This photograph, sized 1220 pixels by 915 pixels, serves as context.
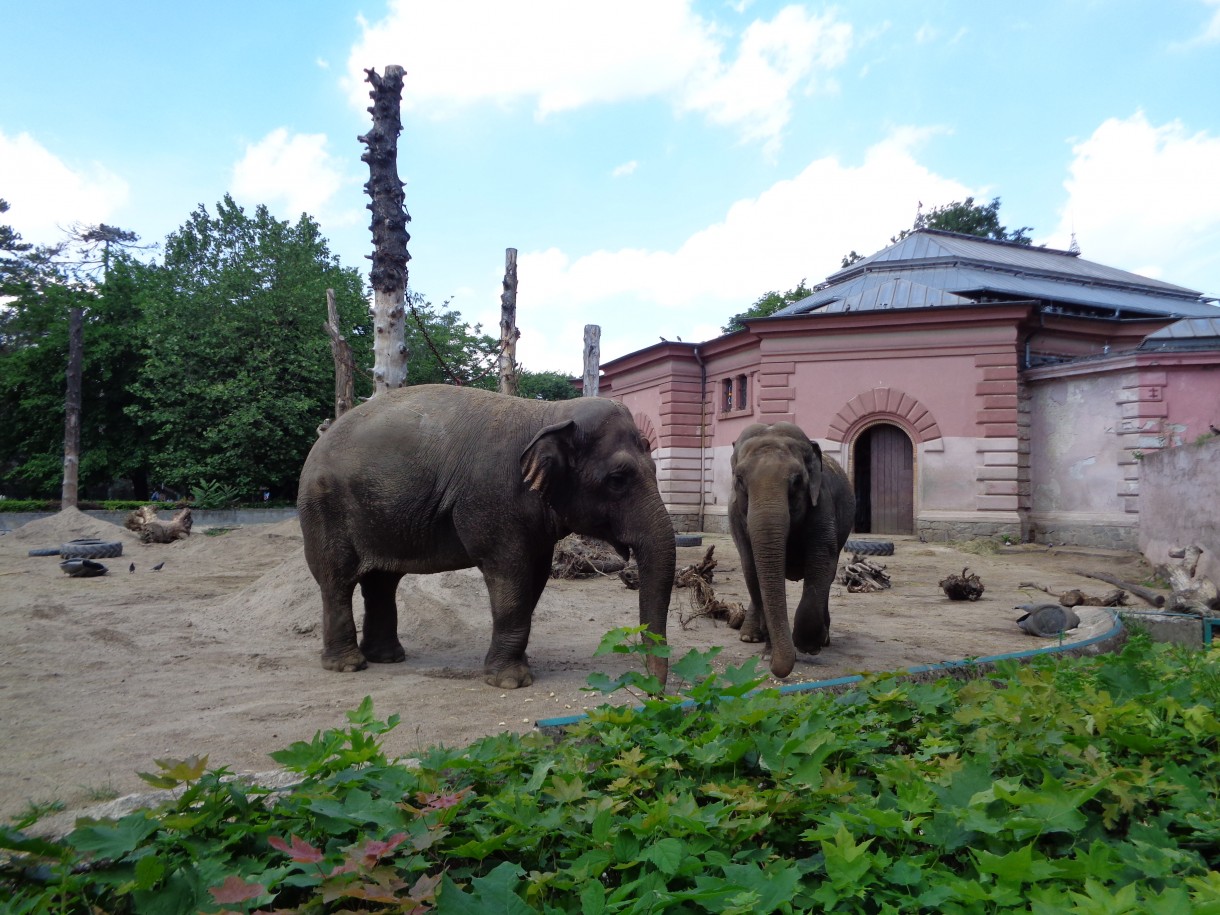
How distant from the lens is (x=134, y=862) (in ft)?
5.45

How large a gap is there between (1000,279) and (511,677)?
84.8 ft

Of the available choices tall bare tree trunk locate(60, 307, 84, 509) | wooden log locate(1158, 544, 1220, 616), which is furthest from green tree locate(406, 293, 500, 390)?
wooden log locate(1158, 544, 1220, 616)

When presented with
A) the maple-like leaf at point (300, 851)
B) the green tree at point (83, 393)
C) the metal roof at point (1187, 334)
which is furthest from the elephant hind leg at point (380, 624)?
the green tree at point (83, 393)

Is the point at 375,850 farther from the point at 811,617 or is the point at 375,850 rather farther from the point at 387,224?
the point at 387,224

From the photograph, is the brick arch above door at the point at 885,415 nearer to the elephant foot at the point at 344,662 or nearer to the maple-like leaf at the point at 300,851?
the elephant foot at the point at 344,662

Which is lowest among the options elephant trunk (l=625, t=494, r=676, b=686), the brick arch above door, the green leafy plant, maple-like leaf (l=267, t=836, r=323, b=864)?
the green leafy plant

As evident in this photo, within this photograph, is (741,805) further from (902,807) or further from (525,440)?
(525,440)

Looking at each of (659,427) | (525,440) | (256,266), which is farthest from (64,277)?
(525,440)

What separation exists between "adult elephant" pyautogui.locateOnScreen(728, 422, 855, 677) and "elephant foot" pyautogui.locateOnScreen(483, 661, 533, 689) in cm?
154

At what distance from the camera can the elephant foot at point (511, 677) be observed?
5090 millimetres

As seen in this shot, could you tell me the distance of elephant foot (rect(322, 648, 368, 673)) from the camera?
5.68 meters

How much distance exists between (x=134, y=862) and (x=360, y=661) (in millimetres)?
4192

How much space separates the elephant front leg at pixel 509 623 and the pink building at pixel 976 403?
15474mm

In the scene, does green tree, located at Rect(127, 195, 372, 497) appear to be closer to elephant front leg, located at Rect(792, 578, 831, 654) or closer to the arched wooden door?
the arched wooden door
